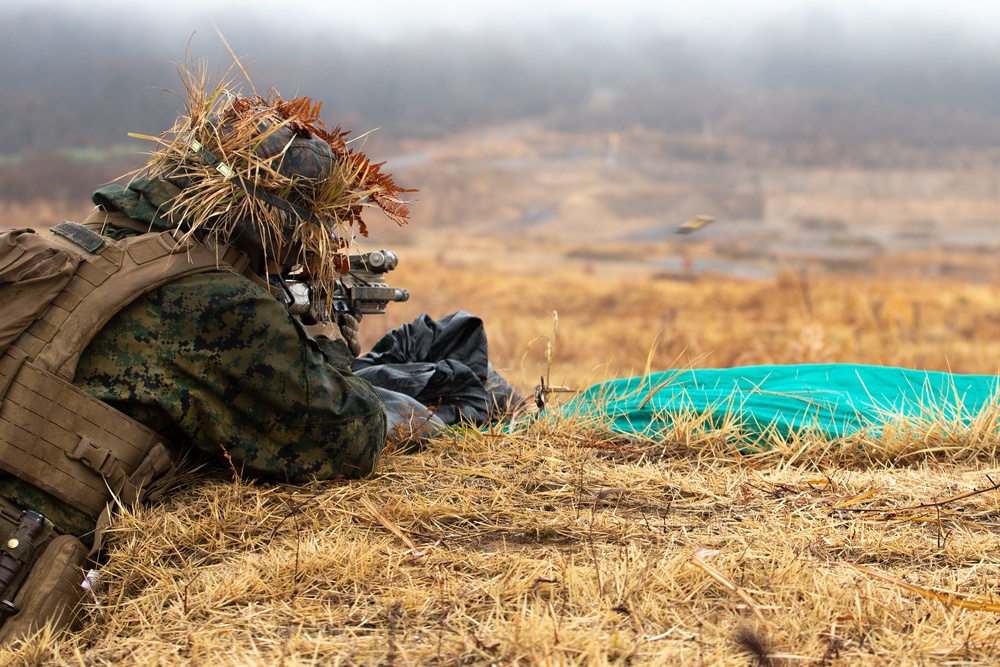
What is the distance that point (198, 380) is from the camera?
9.05 ft

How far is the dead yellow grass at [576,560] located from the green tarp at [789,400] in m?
0.14

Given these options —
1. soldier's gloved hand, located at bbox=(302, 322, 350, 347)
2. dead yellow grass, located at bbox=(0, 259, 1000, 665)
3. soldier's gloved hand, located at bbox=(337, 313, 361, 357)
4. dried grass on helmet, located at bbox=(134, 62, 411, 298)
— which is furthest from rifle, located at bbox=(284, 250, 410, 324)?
dead yellow grass, located at bbox=(0, 259, 1000, 665)

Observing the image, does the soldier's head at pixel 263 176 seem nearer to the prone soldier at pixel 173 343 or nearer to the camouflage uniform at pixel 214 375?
the prone soldier at pixel 173 343

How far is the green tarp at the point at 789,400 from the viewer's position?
13.0 feet

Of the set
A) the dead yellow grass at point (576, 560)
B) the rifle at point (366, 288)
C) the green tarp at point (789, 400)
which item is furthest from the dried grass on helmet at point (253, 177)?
the green tarp at point (789, 400)

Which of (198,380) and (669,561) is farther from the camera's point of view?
(198,380)

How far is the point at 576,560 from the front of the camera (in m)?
2.62

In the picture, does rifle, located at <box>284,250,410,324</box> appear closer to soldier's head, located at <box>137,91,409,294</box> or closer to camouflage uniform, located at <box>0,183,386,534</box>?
soldier's head, located at <box>137,91,409,294</box>

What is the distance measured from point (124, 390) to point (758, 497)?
214cm

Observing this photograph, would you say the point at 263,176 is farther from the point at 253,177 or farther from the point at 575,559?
the point at 575,559

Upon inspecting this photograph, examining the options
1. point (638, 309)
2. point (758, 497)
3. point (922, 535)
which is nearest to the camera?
point (922, 535)

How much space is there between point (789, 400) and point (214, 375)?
269cm

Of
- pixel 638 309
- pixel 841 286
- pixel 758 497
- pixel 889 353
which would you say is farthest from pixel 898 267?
pixel 758 497

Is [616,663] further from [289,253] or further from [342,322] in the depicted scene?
[342,322]
